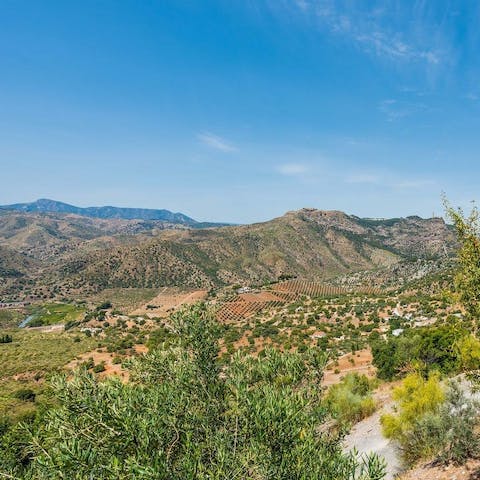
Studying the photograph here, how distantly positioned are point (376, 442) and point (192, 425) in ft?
72.3

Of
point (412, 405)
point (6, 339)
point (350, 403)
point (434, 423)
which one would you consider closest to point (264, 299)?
point (6, 339)

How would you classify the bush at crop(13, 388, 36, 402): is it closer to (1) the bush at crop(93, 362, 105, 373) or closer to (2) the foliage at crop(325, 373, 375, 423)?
(1) the bush at crop(93, 362, 105, 373)

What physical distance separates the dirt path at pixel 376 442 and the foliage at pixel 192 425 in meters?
Answer: 13.4

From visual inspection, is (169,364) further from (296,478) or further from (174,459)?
(296,478)

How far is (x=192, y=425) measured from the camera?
10.2 m

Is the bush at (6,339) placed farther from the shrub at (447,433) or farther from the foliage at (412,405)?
the shrub at (447,433)

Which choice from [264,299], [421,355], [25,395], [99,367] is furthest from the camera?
[264,299]

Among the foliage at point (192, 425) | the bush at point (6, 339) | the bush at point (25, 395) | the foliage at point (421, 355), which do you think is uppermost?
the foliage at point (192, 425)

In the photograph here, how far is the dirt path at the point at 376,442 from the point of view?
22.1 metres

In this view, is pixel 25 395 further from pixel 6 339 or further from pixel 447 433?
pixel 6 339

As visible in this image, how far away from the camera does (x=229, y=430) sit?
10398mm

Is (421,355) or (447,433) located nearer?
(447,433)

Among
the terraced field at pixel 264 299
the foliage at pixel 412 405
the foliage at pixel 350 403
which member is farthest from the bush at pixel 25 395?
the terraced field at pixel 264 299

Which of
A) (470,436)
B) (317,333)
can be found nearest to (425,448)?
(470,436)
